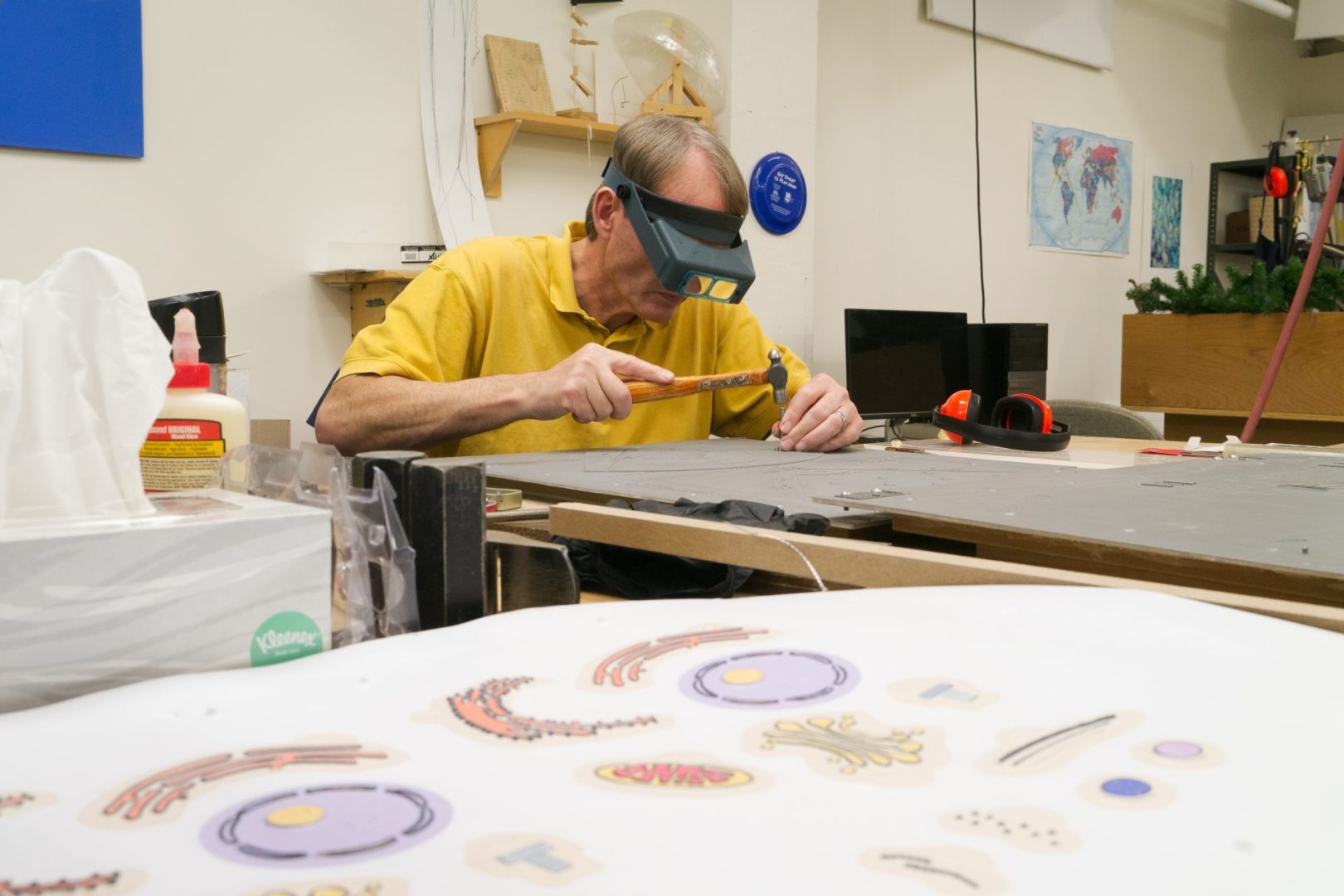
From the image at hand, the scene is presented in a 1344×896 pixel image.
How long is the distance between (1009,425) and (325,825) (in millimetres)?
1624

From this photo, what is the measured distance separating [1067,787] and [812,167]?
3.18m

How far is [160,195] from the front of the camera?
2367 millimetres

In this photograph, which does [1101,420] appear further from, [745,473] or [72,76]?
[72,76]

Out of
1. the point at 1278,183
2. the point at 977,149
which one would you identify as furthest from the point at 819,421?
the point at 977,149

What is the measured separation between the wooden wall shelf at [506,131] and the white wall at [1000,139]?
43.7 inches

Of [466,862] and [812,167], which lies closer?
[466,862]

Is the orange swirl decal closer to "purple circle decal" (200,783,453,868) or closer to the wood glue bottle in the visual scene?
"purple circle decal" (200,783,453,868)

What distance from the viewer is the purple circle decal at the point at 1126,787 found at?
1.39 feet

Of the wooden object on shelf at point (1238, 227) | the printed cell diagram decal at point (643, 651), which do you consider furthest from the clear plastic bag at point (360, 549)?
the wooden object on shelf at point (1238, 227)

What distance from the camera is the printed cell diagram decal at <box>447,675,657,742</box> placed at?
498 mm

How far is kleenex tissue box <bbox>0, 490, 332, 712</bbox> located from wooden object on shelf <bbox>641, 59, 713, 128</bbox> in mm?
2578

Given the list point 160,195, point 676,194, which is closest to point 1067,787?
point 676,194

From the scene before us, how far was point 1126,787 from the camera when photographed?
16.9 inches

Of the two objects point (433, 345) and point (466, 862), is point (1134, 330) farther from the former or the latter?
point (466, 862)
